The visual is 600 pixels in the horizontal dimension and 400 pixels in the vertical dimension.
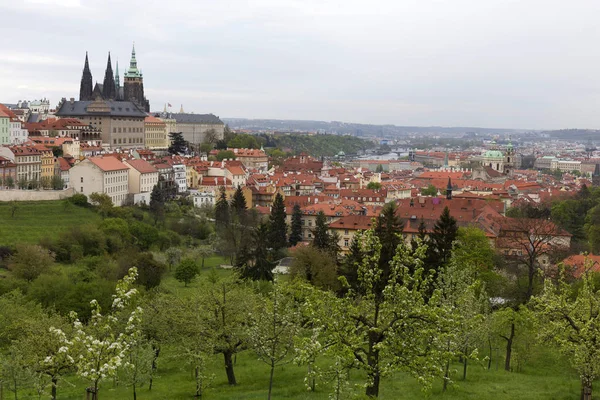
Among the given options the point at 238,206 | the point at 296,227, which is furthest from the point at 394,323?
the point at 238,206

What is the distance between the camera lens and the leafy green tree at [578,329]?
21.0 meters

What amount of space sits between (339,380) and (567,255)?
42.6 m

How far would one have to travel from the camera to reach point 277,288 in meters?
21.0

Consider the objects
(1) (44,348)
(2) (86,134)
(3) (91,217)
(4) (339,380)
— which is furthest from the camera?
(2) (86,134)

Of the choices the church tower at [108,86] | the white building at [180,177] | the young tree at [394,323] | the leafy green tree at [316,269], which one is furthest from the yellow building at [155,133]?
the young tree at [394,323]

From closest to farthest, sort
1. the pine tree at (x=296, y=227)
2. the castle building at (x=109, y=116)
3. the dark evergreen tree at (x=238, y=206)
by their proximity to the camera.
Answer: the pine tree at (x=296, y=227), the dark evergreen tree at (x=238, y=206), the castle building at (x=109, y=116)

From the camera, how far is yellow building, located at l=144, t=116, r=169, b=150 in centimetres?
14125

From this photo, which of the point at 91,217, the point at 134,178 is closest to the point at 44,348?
the point at 91,217

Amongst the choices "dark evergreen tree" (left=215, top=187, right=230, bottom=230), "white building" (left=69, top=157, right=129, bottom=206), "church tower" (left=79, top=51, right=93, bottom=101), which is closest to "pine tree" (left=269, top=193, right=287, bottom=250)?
"dark evergreen tree" (left=215, top=187, right=230, bottom=230)

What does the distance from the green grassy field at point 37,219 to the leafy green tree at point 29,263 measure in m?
8.65

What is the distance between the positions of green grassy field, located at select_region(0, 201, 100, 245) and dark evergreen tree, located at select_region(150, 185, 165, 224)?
7.22 metres

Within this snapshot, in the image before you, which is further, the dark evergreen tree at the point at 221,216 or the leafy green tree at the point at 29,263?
the dark evergreen tree at the point at 221,216

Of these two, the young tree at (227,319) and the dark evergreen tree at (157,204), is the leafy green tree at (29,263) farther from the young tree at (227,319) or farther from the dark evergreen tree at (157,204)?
the young tree at (227,319)

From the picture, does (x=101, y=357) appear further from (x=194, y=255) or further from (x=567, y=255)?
(x=194, y=255)
